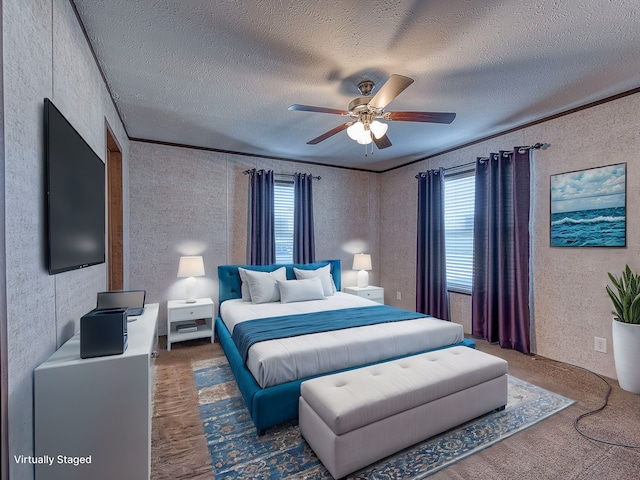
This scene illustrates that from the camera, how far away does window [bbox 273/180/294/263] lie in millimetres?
4832

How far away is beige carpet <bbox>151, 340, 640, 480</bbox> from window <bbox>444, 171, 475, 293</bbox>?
1656 mm

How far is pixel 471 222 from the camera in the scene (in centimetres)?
416

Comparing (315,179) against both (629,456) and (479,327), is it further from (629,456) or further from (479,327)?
(629,456)

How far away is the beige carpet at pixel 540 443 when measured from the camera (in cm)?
171

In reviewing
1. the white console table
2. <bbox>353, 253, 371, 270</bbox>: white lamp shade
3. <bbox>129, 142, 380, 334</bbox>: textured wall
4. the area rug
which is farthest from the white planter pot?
<bbox>129, 142, 380, 334</bbox>: textured wall

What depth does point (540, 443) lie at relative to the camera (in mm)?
1938

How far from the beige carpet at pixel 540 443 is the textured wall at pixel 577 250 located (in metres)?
0.44

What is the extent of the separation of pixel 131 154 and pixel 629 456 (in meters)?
5.32

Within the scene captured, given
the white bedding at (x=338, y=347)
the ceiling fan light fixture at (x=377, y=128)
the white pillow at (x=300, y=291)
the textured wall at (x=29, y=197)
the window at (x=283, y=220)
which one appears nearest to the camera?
the textured wall at (x=29, y=197)

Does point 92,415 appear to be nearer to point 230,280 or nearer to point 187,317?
point 187,317

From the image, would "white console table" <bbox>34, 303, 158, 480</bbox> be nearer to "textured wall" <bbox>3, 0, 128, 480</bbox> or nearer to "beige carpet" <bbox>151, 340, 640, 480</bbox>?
"textured wall" <bbox>3, 0, 128, 480</bbox>

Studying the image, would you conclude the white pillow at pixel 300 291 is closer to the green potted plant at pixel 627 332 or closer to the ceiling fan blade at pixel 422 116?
the ceiling fan blade at pixel 422 116

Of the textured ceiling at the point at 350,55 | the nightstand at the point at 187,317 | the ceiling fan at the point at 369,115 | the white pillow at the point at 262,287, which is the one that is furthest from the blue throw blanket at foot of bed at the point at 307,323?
the textured ceiling at the point at 350,55

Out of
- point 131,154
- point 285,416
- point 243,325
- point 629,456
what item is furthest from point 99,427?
point 131,154
